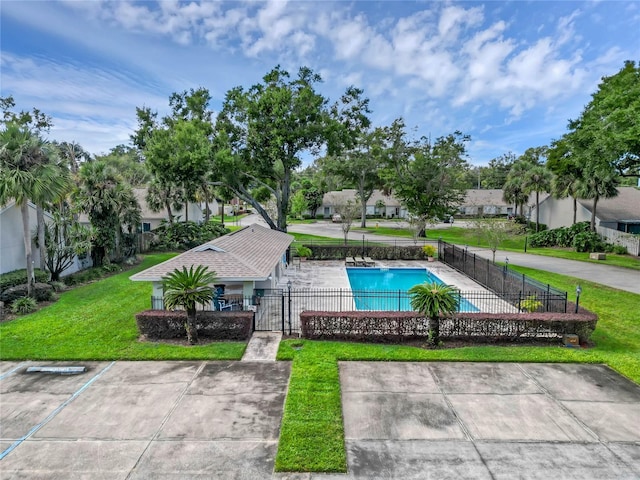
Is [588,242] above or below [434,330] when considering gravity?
above

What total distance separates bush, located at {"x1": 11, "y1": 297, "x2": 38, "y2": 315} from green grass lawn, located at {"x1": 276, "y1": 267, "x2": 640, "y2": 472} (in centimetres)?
1125

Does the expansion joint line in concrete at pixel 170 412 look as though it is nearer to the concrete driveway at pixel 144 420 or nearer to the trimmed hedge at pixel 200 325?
the concrete driveway at pixel 144 420

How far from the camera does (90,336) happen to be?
12586 millimetres

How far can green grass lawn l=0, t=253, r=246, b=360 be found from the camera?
10.9m

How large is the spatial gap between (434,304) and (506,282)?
27.1 ft

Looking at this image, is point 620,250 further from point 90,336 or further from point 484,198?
point 484,198

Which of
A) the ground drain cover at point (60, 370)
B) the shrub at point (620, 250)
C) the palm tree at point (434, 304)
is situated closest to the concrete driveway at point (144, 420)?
the ground drain cover at point (60, 370)

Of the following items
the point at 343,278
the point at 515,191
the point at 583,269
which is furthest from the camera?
the point at 515,191

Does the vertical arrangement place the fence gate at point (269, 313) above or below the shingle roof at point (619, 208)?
below

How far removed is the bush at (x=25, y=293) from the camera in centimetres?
1572

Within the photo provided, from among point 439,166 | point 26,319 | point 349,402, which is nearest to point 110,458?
point 349,402

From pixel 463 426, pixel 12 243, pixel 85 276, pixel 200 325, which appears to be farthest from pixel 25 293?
pixel 463 426

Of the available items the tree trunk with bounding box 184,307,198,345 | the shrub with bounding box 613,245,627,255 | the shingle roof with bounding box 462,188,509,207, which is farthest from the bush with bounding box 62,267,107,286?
the shingle roof with bounding box 462,188,509,207

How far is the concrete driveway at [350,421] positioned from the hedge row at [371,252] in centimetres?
1980
